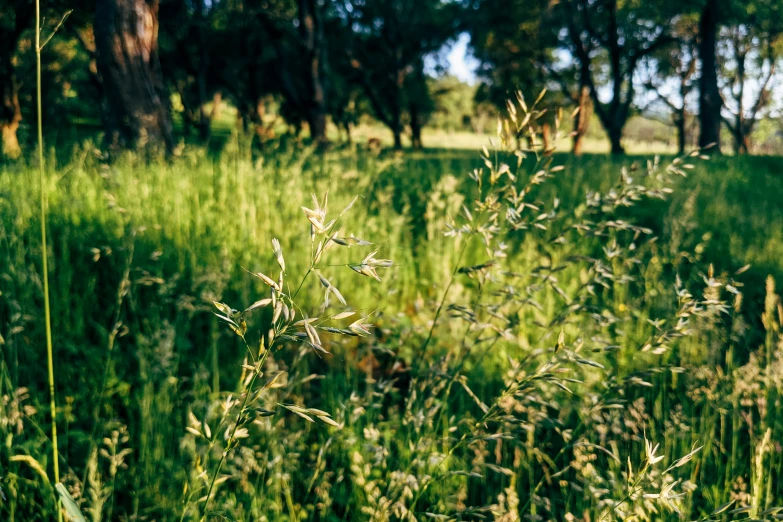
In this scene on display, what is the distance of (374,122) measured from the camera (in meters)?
51.7

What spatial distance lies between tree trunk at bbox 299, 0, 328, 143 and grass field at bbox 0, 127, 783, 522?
8.59 metres

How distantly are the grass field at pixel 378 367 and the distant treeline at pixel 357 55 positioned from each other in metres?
1.90

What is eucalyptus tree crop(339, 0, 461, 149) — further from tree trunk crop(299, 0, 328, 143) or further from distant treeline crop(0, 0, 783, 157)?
tree trunk crop(299, 0, 328, 143)

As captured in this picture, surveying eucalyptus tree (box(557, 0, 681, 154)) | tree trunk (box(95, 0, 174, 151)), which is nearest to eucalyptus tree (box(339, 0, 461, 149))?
eucalyptus tree (box(557, 0, 681, 154))

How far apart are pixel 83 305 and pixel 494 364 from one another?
2.08m

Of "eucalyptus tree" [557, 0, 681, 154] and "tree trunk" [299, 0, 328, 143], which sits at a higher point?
"eucalyptus tree" [557, 0, 681, 154]

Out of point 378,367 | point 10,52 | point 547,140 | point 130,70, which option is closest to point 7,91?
point 10,52

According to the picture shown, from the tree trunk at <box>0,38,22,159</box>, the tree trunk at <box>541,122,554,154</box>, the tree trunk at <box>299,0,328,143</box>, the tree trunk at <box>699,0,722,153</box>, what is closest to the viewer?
the tree trunk at <box>541,122,554,154</box>

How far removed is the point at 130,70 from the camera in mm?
6254

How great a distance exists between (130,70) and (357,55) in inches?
899

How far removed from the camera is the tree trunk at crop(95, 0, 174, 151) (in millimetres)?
6051

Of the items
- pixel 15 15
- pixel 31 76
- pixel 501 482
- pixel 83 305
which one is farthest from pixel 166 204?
pixel 31 76

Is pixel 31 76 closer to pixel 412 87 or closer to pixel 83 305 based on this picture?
pixel 412 87

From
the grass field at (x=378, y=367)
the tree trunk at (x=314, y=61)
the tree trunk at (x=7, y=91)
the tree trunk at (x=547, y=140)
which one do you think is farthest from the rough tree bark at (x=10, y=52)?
the tree trunk at (x=547, y=140)
